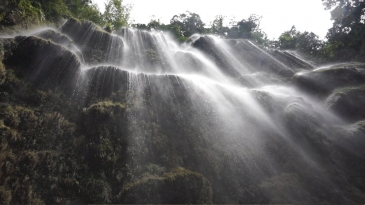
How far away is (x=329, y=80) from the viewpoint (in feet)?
58.3

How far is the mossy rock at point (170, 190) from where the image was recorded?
8.25 metres

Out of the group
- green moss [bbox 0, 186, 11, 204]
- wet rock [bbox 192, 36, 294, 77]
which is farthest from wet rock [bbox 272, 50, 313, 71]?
green moss [bbox 0, 186, 11, 204]

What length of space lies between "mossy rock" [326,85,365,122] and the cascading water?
0.19 m

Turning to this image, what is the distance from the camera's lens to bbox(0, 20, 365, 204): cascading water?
939 cm

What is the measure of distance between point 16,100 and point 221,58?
20.0 metres

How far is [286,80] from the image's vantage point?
67.8 ft

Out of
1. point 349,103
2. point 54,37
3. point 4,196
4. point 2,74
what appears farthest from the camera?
point 54,37

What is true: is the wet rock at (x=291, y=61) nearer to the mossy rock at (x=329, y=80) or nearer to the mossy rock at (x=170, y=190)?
the mossy rock at (x=329, y=80)

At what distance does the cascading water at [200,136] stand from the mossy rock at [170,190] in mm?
36

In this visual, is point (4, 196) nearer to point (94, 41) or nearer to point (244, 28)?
point (94, 41)

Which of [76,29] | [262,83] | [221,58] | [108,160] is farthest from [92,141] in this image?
[221,58]

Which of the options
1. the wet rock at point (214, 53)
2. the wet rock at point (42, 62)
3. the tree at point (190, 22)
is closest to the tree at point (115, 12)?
the tree at point (190, 22)

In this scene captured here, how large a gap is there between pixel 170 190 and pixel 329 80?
1567 cm

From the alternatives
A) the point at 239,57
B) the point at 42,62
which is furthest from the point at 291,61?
the point at 42,62
